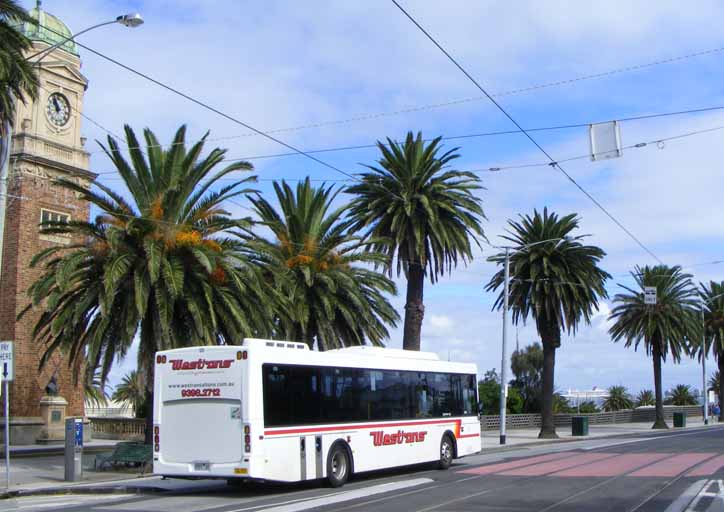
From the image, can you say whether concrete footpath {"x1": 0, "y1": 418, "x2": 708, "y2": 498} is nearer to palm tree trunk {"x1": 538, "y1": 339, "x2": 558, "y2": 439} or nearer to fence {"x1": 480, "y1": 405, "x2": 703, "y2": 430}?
palm tree trunk {"x1": 538, "y1": 339, "x2": 558, "y2": 439}

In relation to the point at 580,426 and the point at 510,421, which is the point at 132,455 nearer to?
the point at 580,426

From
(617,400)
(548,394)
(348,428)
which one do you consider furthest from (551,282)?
(617,400)

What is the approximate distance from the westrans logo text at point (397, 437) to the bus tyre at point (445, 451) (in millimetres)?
1218

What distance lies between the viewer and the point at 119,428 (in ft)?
137

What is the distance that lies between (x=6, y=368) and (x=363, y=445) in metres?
8.46

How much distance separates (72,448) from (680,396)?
3011 inches

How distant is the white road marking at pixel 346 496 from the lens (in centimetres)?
1444

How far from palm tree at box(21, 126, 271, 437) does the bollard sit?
2651 millimetres

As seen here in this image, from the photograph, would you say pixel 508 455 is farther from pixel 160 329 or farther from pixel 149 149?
pixel 149 149

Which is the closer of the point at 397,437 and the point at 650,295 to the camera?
the point at 397,437

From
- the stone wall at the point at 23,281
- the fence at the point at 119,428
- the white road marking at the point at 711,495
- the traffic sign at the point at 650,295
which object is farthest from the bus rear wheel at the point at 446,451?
the traffic sign at the point at 650,295

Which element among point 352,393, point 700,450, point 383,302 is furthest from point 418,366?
point 700,450

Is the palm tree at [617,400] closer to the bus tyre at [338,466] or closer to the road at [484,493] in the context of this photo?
the road at [484,493]

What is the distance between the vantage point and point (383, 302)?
1252 inches
